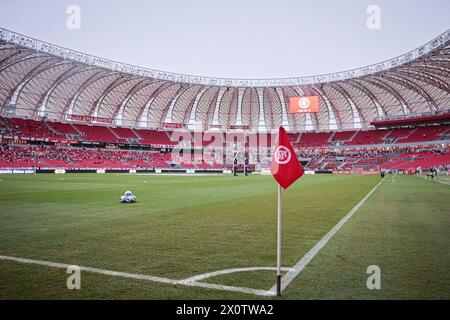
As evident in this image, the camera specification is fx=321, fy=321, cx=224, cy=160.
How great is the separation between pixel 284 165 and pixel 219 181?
99.5ft

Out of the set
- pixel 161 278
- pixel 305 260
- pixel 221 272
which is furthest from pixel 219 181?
pixel 161 278

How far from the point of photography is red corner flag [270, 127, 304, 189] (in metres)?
4.74

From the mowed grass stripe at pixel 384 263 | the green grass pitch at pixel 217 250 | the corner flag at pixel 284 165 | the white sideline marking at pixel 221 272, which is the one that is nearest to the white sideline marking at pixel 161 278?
the white sideline marking at pixel 221 272

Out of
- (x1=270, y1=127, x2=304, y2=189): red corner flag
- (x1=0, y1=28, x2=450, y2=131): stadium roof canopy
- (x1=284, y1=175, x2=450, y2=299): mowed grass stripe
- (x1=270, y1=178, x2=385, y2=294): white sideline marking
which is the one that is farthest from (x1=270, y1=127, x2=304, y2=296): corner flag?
(x1=0, y1=28, x2=450, y2=131): stadium roof canopy

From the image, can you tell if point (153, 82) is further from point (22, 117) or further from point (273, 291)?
point (273, 291)

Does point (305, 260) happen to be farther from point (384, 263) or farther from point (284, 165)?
point (284, 165)

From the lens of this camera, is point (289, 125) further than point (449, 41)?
Yes

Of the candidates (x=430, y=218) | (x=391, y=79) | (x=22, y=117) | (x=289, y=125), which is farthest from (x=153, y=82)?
(x=430, y=218)

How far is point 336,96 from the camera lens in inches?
3172

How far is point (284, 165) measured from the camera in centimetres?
479

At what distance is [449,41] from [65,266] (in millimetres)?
53644

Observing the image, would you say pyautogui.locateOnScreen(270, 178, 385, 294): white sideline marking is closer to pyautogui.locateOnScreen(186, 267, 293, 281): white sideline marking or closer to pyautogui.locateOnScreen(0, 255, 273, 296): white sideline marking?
pyautogui.locateOnScreen(186, 267, 293, 281): white sideline marking

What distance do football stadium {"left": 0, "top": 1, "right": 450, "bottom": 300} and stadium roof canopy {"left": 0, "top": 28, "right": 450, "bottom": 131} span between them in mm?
388
